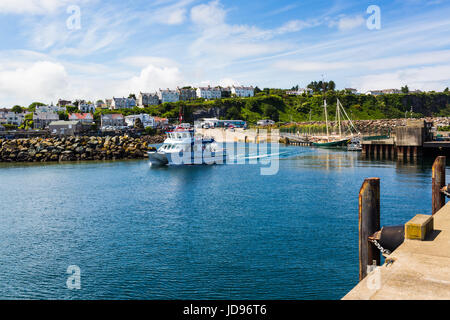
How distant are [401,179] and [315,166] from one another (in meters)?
17.7

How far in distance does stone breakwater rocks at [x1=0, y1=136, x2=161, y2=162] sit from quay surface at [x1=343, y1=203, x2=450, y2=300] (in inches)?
2890

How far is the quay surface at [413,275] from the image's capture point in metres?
6.92

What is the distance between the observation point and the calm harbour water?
16078 mm

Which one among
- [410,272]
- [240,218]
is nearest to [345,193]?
[240,218]

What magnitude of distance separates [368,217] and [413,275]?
3.13 m

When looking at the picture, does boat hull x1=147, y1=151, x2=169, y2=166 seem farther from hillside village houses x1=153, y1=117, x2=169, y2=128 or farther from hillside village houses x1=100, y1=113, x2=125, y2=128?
hillside village houses x1=100, y1=113, x2=125, y2=128

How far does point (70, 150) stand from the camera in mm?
77375

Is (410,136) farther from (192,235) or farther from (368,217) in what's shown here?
(368,217)

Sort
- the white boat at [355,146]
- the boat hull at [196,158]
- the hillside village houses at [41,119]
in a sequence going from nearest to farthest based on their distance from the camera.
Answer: the boat hull at [196,158] → the white boat at [355,146] → the hillside village houses at [41,119]

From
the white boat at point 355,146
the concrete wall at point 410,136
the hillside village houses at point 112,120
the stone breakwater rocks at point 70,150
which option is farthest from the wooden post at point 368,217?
the hillside village houses at point 112,120

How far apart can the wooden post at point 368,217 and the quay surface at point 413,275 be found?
3.68ft

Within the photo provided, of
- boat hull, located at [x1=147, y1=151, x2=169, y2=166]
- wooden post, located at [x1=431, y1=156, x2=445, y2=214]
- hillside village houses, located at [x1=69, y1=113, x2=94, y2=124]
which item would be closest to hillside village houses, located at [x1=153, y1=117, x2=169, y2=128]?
hillside village houses, located at [x1=69, y1=113, x2=94, y2=124]

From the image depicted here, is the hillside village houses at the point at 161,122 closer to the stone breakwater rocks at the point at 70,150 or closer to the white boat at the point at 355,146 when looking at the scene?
the stone breakwater rocks at the point at 70,150
